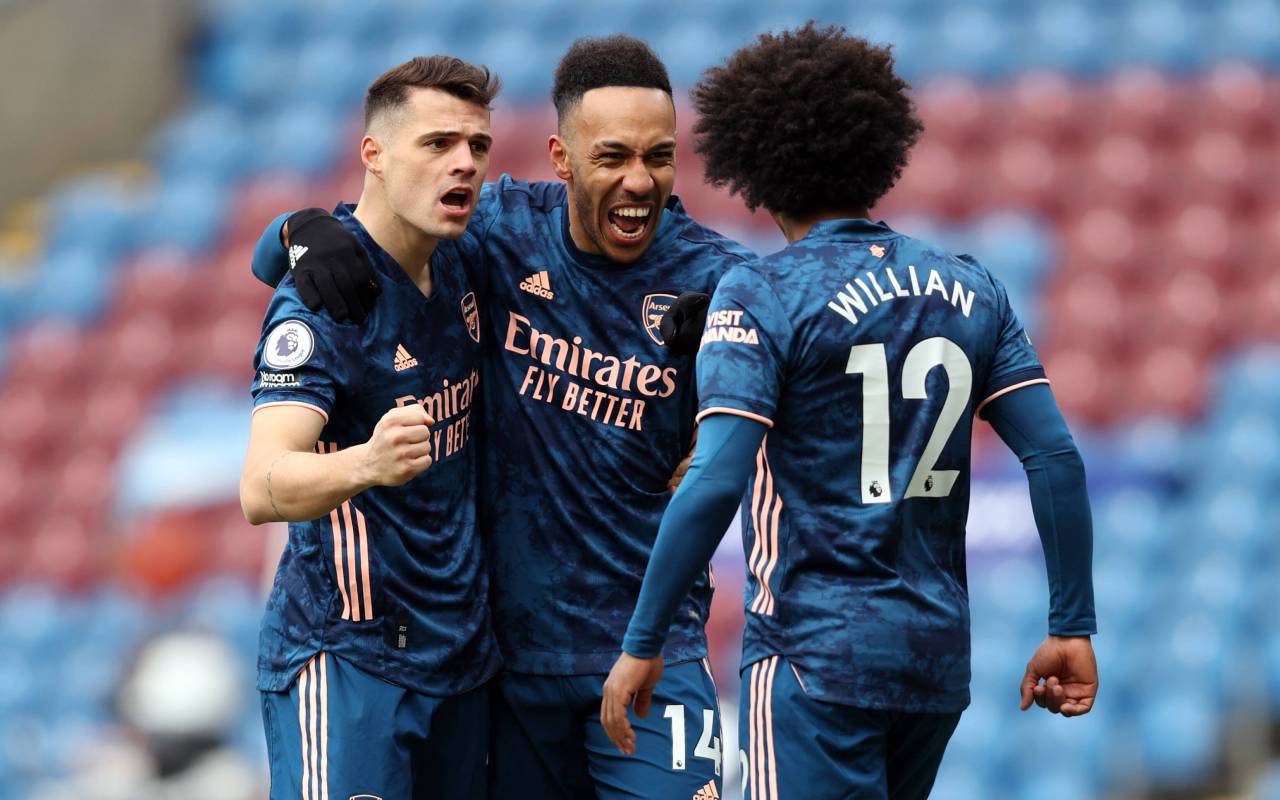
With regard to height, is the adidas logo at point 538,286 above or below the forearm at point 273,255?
below

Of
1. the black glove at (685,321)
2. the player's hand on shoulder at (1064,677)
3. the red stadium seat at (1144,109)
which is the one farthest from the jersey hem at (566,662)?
the red stadium seat at (1144,109)

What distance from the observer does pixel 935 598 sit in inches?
145

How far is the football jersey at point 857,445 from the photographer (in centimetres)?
361

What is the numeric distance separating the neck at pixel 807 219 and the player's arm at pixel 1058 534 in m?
0.47

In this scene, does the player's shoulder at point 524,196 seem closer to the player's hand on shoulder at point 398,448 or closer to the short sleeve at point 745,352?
the short sleeve at point 745,352

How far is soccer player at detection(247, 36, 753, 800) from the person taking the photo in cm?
420

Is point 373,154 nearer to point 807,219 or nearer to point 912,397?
point 807,219

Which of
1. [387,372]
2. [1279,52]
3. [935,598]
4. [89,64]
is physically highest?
[89,64]

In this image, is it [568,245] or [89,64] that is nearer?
[568,245]

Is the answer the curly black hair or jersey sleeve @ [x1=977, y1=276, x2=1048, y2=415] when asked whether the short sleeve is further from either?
jersey sleeve @ [x1=977, y1=276, x2=1048, y2=415]

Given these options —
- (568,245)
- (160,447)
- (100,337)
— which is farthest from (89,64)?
(568,245)

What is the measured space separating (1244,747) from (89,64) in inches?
436

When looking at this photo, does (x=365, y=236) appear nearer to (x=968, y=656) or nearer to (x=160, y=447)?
(x=968, y=656)

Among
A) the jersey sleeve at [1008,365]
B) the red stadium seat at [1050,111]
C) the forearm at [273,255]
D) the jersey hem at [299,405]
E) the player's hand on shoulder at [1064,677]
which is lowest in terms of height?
the player's hand on shoulder at [1064,677]
